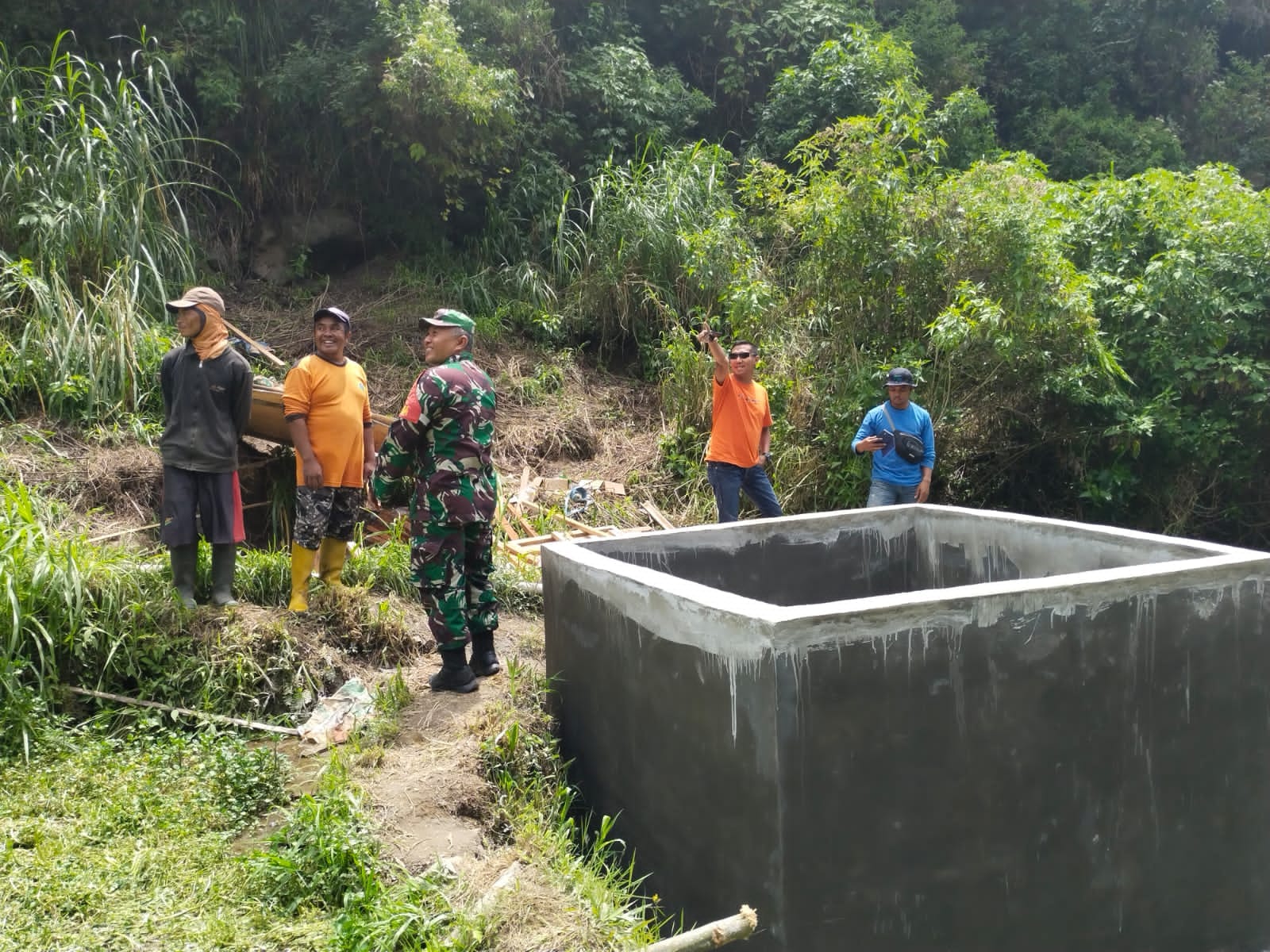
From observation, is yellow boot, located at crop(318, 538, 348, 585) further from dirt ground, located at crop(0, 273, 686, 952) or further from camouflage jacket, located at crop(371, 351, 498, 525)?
camouflage jacket, located at crop(371, 351, 498, 525)

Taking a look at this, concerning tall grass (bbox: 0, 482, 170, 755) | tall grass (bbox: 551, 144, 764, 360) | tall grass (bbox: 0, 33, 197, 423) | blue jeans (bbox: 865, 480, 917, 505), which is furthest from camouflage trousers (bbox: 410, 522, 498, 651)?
tall grass (bbox: 551, 144, 764, 360)

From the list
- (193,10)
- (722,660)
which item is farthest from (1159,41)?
(722,660)

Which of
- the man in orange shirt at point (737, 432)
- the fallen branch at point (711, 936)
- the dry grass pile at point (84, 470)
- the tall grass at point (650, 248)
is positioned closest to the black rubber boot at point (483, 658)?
the fallen branch at point (711, 936)

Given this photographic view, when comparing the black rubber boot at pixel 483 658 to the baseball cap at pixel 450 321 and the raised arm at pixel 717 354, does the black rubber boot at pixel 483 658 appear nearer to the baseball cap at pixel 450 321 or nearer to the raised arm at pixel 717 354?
the baseball cap at pixel 450 321

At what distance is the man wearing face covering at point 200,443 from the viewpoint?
4969 millimetres

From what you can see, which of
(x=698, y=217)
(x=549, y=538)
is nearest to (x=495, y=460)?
(x=549, y=538)

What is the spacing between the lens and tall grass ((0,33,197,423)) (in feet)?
23.4

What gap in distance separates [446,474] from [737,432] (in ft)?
9.04

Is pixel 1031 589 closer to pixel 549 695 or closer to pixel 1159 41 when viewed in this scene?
pixel 549 695

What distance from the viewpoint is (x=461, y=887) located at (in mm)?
3260

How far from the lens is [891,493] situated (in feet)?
22.5

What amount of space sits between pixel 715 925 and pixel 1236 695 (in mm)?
2137

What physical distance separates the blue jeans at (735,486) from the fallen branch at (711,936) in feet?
13.6

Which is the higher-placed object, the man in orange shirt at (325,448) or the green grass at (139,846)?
the man in orange shirt at (325,448)
